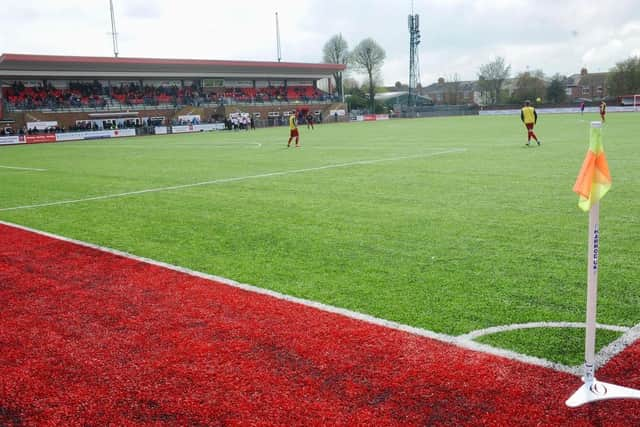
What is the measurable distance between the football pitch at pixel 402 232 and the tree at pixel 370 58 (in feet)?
295

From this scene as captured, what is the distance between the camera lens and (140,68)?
66.9 m

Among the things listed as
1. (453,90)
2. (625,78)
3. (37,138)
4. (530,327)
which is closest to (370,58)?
(453,90)

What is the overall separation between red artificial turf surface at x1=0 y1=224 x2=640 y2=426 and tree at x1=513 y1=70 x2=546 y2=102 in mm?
91643

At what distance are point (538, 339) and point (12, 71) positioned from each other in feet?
216

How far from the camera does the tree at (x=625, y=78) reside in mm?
78000

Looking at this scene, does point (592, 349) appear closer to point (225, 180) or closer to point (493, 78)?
point (225, 180)

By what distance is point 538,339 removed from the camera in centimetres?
421

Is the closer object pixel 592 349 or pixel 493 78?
pixel 592 349

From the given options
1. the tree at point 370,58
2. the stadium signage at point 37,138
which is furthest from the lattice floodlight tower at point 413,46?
the stadium signage at point 37,138

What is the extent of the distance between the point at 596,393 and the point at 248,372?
2.23 m

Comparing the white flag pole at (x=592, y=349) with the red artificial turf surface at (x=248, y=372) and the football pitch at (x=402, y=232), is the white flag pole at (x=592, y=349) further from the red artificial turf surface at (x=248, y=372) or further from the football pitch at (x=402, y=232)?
the football pitch at (x=402, y=232)

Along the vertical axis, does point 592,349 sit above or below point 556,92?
below

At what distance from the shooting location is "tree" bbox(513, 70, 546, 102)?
294 feet

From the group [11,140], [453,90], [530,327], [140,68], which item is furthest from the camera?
[453,90]
